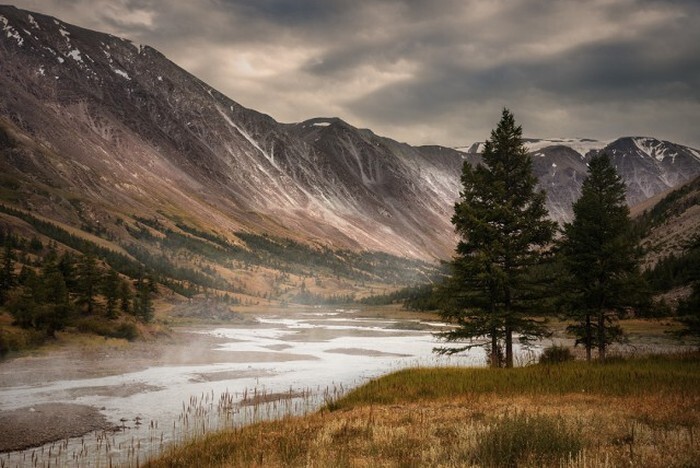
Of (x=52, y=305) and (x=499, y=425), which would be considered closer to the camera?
(x=499, y=425)

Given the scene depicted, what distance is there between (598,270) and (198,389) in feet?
81.7

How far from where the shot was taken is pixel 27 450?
18.1 m

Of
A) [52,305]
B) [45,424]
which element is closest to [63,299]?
[52,305]

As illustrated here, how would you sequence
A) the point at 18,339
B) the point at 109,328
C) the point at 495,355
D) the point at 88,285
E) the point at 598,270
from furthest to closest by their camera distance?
the point at 88,285 < the point at 109,328 < the point at 18,339 < the point at 598,270 < the point at 495,355

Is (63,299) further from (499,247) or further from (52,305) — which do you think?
(499,247)

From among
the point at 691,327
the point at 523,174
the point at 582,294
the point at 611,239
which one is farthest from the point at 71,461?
the point at 691,327

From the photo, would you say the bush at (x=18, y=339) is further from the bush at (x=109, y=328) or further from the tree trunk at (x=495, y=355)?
the tree trunk at (x=495, y=355)

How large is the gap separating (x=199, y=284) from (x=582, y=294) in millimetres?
141278

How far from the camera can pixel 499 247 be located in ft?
85.0

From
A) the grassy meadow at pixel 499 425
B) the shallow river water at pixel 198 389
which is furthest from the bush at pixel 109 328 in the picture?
the grassy meadow at pixel 499 425

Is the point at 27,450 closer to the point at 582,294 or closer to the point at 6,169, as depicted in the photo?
the point at 582,294

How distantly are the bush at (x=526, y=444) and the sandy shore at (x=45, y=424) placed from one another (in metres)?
17.2

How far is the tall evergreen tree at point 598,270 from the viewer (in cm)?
2859

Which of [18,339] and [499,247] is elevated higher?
[499,247]
